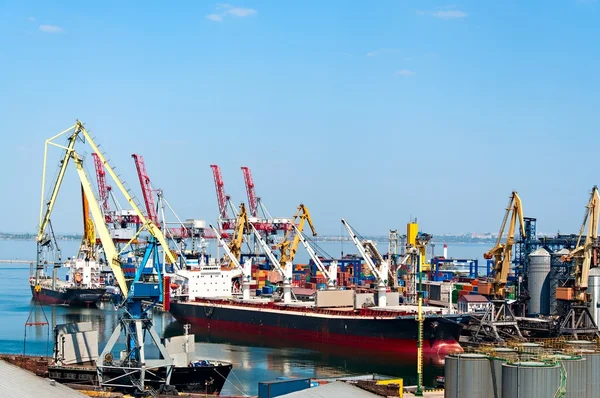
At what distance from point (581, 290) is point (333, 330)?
1823cm

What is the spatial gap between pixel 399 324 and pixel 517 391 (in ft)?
100

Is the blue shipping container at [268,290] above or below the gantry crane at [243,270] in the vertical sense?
below

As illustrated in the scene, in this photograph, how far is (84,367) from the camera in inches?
1609

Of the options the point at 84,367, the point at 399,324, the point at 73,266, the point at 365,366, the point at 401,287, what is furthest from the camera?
the point at 73,266

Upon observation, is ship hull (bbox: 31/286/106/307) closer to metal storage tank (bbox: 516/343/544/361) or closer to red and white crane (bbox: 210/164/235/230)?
red and white crane (bbox: 210/164/235/230)

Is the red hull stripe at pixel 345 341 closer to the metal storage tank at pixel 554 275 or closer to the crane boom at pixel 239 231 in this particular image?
the metal storage tank at pixel 554 275

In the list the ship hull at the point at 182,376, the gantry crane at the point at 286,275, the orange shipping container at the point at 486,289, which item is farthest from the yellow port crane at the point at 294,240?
the ship hull at the point at 182,376

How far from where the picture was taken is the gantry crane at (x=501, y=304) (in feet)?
185

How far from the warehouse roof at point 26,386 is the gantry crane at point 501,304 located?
3016cm

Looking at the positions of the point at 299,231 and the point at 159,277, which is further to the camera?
the point at 299,231

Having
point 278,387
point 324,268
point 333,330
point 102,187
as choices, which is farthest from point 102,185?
point 278,387

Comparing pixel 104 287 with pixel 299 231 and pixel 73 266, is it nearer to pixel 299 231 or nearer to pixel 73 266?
pixel 73 266

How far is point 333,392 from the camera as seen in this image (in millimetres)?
30469

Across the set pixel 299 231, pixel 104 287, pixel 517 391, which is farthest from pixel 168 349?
pixel 104 287
